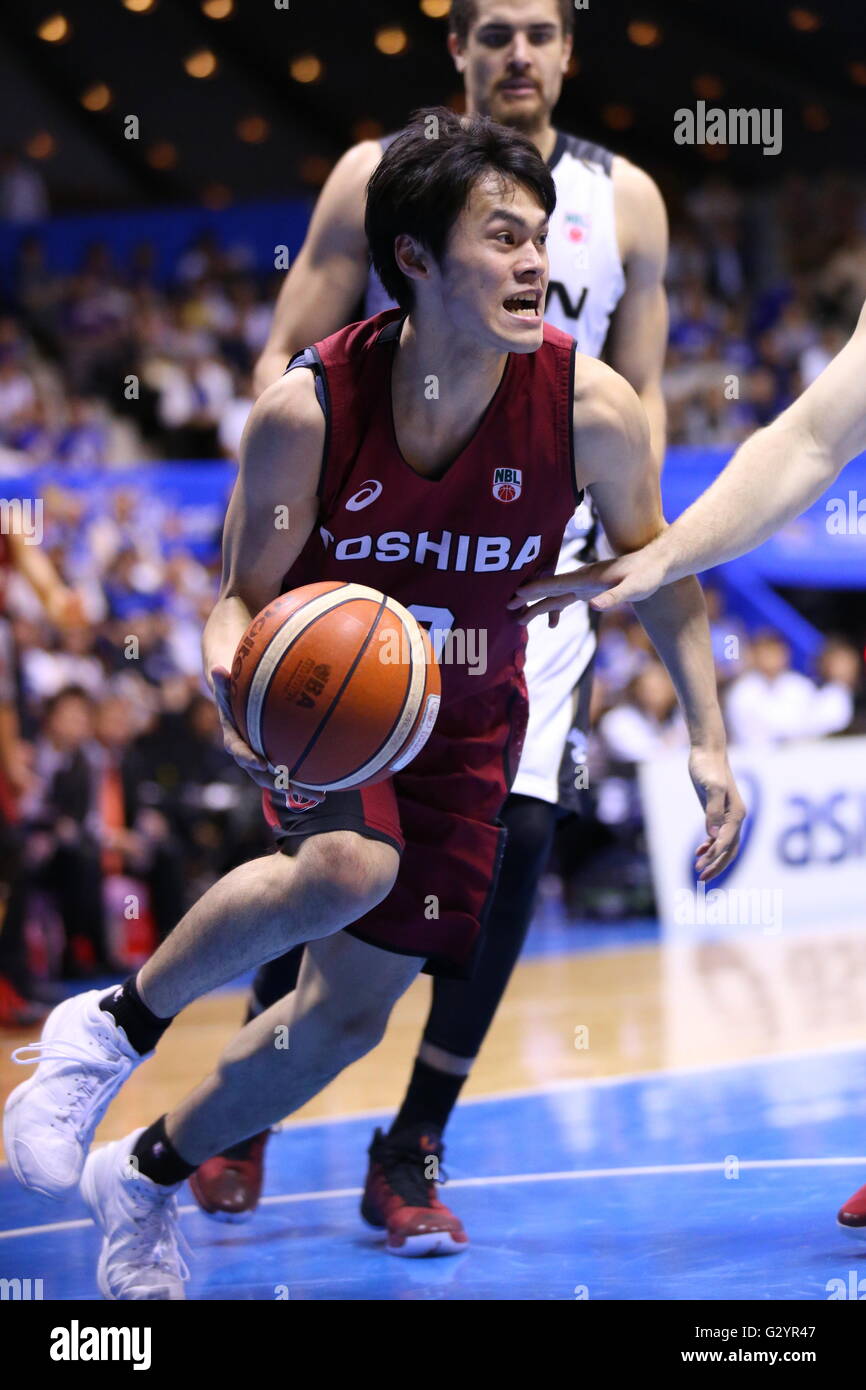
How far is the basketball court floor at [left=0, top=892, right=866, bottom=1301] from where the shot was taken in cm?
340

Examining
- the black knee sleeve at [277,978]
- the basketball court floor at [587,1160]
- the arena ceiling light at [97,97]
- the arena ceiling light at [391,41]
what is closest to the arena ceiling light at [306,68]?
the arena ceiling light at [391,41]

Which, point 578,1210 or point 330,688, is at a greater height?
point 330,688

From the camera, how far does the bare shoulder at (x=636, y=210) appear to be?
4094 mm

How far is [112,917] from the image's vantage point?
8.50m

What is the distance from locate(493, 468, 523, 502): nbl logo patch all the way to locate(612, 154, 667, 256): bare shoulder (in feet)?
3.95

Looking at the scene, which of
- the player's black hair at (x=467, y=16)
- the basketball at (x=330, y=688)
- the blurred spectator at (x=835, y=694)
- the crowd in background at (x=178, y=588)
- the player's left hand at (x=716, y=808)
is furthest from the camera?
the blurred spectator at (x=835, y=694)

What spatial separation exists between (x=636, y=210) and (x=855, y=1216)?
241 centimetres

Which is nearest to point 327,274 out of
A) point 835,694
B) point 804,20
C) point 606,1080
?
point 606,1080

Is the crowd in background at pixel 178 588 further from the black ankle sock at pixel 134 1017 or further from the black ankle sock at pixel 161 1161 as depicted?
the black ankle sock at pixel 134 1017

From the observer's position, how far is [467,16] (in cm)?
404

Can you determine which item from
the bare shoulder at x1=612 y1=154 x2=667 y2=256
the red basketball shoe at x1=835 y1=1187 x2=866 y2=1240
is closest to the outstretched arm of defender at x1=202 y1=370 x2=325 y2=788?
the bare shoulder at x1=612 y1=154 x2=667 y2=256

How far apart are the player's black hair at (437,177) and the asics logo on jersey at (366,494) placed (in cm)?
37

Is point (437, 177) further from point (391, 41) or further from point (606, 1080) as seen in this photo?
point (391, 41)

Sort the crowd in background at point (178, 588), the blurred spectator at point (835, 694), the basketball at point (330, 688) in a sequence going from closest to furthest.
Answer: the basketball at point (330, 688) < the crowd in background at point (178, 588) < the blurred spectator at point (835, 694)
